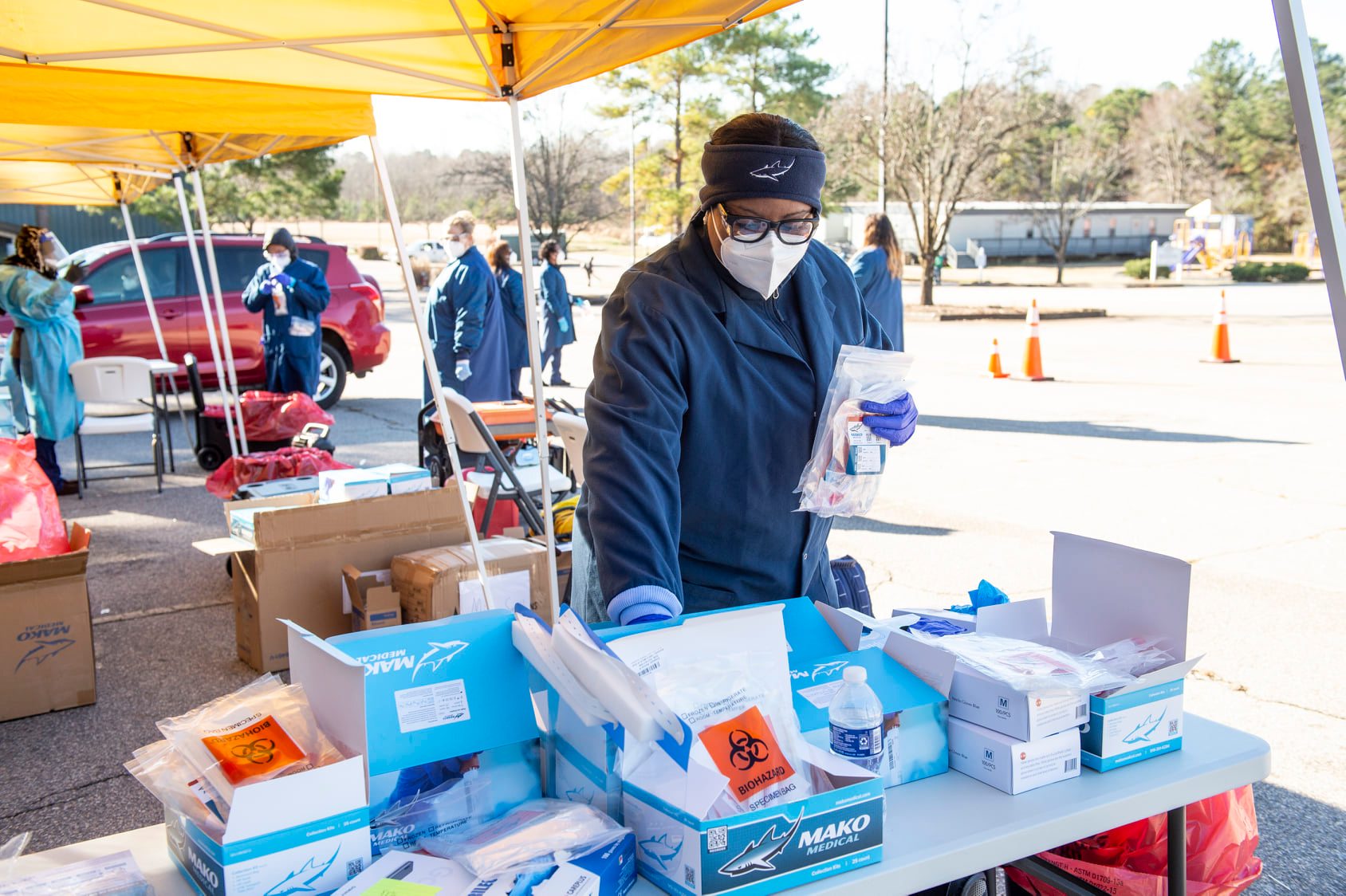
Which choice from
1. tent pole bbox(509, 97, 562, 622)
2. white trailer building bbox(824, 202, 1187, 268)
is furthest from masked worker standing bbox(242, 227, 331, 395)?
white trailer building bbox(824, 202, 1187, 268)

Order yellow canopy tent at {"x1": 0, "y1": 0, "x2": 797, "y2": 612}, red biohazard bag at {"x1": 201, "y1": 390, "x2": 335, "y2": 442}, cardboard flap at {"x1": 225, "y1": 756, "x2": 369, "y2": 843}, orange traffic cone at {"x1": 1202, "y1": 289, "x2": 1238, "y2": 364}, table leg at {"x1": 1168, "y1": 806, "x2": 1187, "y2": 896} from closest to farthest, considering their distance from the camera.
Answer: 1. cardboard flap at {"x1": 225, "y1": 756, "x2": 369, "y2": 843}
2. table leg at {"x1": 1168, "y1": 806, "x2": 1187, "y2": 896}
3. yellow canopy tent at {"x1": 0, "y1": 0, "x2": 797, "y2": 612}
4. red biohazard bag at {"x1": 201, "y1": 390, "x2": 335, "y2": 442}
5. orange traffic cone at {"x1": 1202, "y1": 289, "x2": 1238, "y2": 364}

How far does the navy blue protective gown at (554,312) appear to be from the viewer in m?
12.3

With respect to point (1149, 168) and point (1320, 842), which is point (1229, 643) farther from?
point (1149, 168)

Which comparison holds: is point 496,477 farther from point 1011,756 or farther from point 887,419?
point 1011,756

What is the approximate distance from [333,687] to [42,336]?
729 cm

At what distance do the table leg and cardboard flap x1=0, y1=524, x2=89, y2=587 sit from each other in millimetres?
3910

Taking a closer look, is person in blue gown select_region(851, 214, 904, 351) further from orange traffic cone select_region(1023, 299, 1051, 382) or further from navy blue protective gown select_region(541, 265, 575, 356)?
orange traffic cone select_region(1023, 299, 1051, 382)

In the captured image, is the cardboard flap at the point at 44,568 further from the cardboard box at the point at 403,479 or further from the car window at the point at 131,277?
the car window at the point at 131,277

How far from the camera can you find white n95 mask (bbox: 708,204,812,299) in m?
2.11

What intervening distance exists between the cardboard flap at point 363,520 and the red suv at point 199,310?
6.25 metres

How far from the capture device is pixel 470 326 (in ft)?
24.7

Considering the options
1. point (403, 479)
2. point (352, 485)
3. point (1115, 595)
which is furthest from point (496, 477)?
point (1115, 595)

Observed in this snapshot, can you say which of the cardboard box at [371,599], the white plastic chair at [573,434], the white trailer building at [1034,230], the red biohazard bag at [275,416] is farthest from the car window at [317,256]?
the white trailer building at [1034,230]

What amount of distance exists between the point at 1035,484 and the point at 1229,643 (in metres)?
3.07
